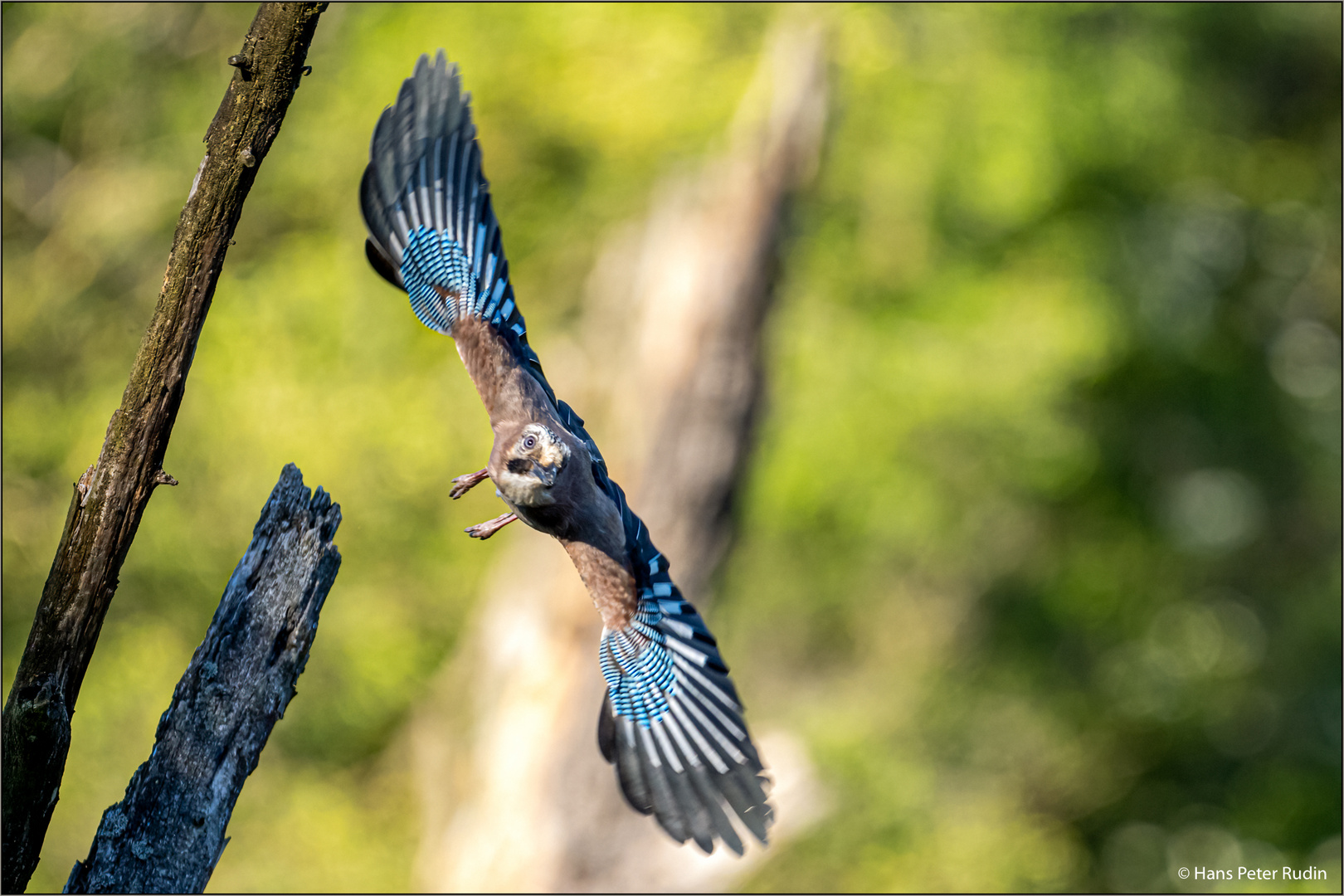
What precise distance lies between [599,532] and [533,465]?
1.28 ft

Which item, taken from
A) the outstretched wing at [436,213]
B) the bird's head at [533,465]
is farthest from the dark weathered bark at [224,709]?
the bird's head at [533,465]

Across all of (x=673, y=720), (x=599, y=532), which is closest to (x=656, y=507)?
(x=673, y=720)

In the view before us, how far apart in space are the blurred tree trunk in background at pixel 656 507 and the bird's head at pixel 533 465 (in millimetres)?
5248

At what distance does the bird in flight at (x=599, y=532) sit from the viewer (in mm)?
2838

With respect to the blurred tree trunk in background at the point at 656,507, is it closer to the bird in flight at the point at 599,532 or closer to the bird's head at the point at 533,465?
the bird in flight at the point at 599,532

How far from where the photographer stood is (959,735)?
12.2m

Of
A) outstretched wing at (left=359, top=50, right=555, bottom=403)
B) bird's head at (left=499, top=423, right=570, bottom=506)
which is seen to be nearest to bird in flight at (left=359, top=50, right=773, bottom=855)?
outstretched wing at (left=359, top=50, right=555, bottom=403)

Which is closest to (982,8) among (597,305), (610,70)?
(610,70)

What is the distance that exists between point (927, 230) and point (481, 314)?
346 inches

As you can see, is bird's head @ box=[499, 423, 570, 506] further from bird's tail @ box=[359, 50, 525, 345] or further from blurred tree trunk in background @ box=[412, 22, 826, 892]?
blurred tree trunk in background @ box=[412, 22, 826, 892]

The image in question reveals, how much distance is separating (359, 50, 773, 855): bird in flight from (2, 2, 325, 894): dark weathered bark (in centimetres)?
46

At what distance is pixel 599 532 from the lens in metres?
2.76

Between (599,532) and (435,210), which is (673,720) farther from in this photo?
(435,210)

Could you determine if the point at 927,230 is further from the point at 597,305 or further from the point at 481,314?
the point at 481,314
